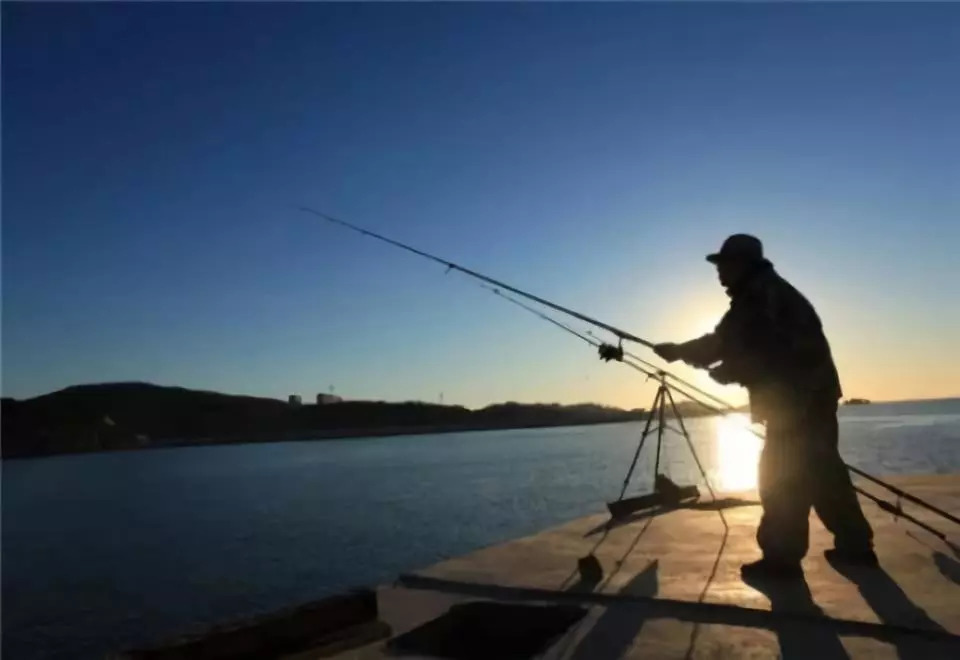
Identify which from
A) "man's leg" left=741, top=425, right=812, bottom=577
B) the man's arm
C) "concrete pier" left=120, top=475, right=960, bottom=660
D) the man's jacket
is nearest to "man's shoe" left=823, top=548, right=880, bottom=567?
"concrete pier" left=120, top=475, right=960, bottom=660

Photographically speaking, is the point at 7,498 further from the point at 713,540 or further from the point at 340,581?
the point at 713,540

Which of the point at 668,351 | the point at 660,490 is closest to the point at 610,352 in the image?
the point at 668,351

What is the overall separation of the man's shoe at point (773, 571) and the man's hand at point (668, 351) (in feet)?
5.23

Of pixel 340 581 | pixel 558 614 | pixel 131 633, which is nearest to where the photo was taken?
pixel 558 614

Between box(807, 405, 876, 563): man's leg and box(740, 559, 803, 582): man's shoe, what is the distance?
0.60m

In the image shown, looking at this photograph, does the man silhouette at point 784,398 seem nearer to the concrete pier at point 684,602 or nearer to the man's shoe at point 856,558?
the man's shoe at point 856,558

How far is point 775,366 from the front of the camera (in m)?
6.04

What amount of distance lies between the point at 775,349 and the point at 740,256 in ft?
2.34

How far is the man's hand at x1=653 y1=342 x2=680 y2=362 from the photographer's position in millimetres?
6551

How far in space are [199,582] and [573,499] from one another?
17231 millimetres

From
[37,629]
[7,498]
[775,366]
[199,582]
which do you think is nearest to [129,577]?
[199,582]

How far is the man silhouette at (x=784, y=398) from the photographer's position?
595 centimetres

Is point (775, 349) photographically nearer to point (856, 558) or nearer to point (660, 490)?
point (856, 558)

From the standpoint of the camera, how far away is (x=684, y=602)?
17.3 feet
